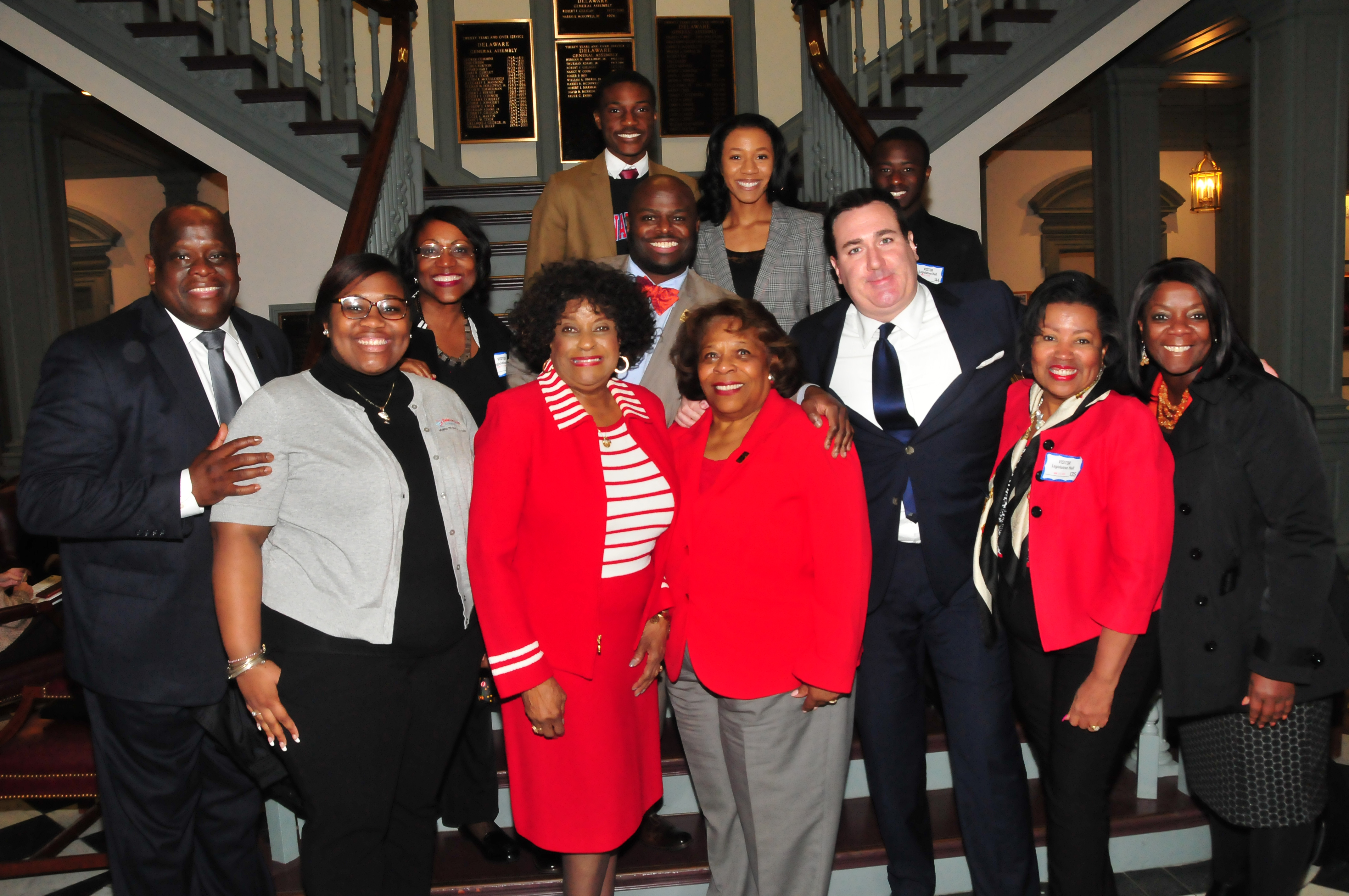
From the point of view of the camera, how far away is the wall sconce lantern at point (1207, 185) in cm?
895

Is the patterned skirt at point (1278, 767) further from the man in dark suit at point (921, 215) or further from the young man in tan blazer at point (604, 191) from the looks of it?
the young man in tan blazer at point (604, 191)

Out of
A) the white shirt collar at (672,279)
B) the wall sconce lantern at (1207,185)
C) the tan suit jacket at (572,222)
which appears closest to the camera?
the white shirt collar at (672,279)

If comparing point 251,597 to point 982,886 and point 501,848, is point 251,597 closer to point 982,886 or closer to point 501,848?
point 501,848

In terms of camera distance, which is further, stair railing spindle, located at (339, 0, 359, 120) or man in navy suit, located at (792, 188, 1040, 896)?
stair railing spindle, located at (339, 0, 359, 120)

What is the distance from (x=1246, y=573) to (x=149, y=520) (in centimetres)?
247

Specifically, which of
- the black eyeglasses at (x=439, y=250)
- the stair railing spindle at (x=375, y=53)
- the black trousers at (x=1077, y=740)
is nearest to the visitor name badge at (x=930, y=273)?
the black trousers at (x=1077, y=740)

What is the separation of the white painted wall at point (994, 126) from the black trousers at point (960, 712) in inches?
147

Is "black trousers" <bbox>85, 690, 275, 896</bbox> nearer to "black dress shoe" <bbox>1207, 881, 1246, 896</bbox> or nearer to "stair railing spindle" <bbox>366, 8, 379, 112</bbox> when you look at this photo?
"black dress shoe" <bbox>1207, 881, 1246, 896</bbox>

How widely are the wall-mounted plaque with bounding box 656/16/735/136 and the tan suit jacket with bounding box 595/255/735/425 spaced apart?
5.02 meters

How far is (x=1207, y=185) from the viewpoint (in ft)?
29.5

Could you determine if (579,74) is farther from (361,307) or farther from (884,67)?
(361,307)

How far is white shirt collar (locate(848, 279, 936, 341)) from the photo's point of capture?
89.6 inches

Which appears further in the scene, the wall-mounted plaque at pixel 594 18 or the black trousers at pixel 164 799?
the wall-mounted plaque at pixel 594 18

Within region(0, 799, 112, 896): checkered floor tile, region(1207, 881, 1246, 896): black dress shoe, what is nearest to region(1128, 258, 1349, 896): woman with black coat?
region(1207, 881, 1246, 896): black dress shoe
